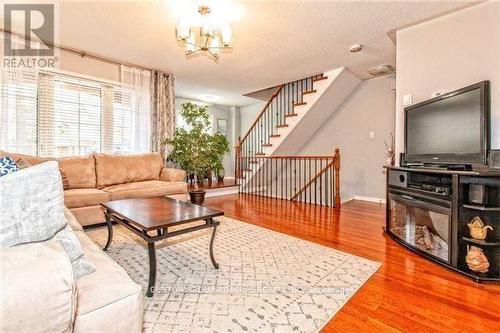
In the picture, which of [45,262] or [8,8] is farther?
[8,8]

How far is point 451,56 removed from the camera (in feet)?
8.63

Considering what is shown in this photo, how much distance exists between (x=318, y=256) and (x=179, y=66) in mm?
3850

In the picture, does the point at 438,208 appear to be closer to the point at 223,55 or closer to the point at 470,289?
the point at 470,289

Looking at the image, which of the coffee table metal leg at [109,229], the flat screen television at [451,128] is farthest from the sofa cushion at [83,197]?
the flat screen television at [451,128]

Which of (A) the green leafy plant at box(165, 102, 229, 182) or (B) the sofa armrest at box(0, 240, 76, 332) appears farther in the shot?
(A) the green leafy plant at box(165, 102, 229, 182)

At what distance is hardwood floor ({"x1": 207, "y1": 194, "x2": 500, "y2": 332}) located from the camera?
142 cm

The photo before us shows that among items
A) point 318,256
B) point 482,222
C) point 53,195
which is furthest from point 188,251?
point 482,222

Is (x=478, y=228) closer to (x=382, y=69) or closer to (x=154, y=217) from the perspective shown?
(x=154, y=217)

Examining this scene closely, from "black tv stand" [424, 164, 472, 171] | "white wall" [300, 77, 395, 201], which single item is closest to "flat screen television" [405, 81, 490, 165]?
"black tv stand" [424, 164, 472, 171]

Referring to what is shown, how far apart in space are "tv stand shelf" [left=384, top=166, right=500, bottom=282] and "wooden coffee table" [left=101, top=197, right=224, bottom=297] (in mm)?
1890

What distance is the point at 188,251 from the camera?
7.89 ft

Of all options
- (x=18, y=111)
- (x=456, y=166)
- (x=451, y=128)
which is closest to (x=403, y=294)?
(x=456, y=166)

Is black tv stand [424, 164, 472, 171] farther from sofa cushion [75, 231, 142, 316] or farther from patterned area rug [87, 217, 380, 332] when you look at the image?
sofa cushion [75, 231, 142, 316]

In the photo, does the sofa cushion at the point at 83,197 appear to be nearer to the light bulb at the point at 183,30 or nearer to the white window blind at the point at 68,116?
the white window blind at the point at 68,116
